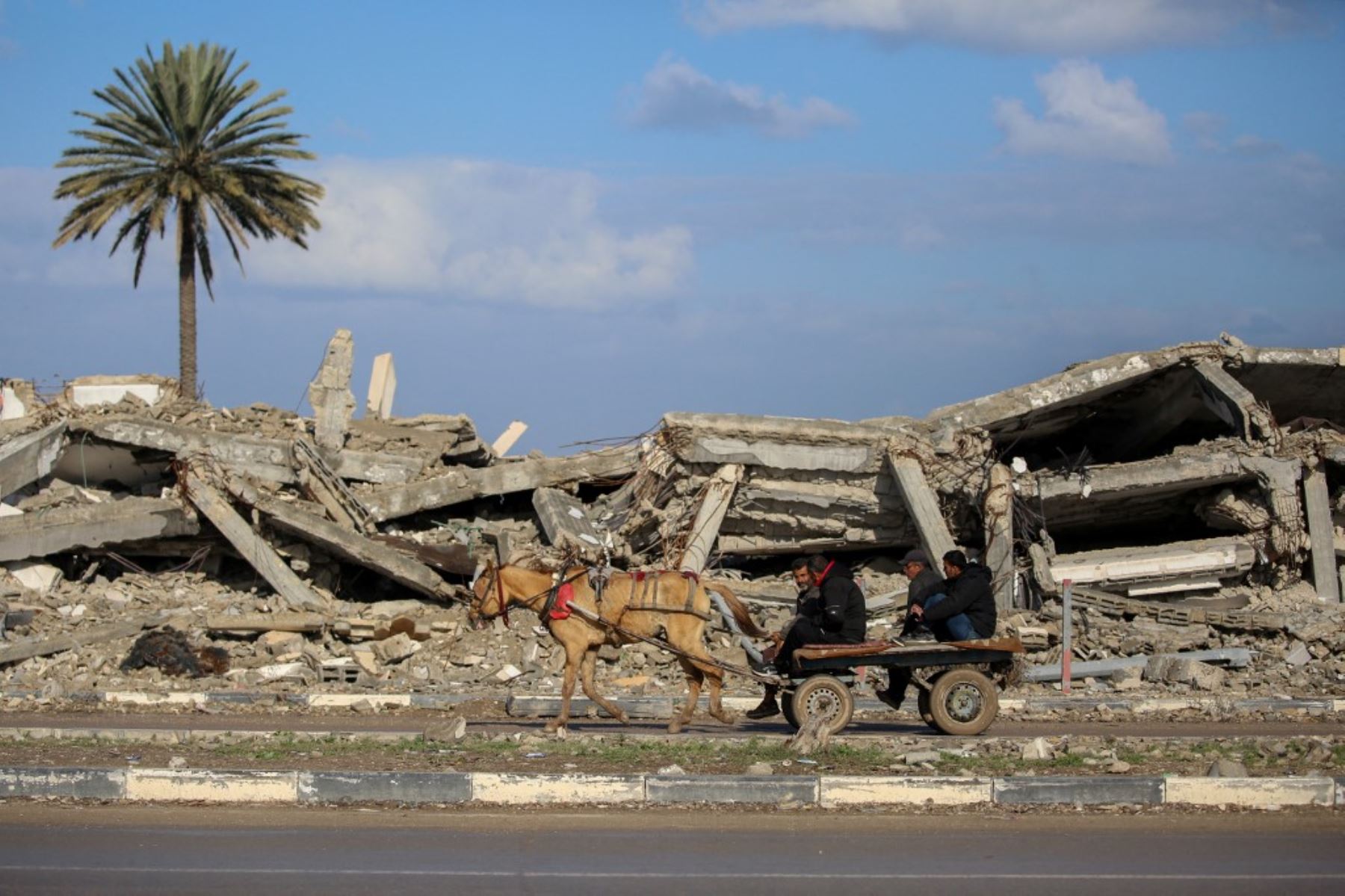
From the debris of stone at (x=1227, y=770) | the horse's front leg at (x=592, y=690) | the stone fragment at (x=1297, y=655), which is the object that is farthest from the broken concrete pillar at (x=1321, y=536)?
the horse's front leg at (x=592, y=690)

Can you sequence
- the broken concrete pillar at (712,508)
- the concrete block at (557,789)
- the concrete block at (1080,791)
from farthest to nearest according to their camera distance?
1. the broken concrete pillar at (712,508)
2. the concrete block at (557,789)
3. the concrete block at (1080,791)

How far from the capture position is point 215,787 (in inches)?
374

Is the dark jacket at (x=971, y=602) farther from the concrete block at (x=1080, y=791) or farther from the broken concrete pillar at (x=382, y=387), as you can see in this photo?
the broken concrete pillar at (x=382, y=387)

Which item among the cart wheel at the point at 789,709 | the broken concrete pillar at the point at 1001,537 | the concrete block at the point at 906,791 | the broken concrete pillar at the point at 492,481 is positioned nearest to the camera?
the concrete block at the point at 906,791

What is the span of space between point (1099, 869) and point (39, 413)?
20.3m

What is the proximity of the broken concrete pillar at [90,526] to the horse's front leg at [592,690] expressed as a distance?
10.4 metres

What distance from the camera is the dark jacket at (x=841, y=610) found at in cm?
1202

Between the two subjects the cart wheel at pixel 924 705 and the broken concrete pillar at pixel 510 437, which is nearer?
the cart wheel at pixel 924 705

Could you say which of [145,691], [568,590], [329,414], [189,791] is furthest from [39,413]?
[189,791]

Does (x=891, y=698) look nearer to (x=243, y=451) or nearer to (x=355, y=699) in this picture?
(x=355, y=699)

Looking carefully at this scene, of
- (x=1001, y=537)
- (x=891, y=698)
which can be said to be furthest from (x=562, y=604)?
(x=1001, y=537)

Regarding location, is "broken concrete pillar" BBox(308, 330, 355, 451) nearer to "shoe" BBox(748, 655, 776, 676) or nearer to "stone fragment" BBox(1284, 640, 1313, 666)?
"shoe" BBox(748, 655, 776, 676)

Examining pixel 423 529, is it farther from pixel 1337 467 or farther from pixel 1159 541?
pixel 1337 467

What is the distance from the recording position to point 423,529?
74.1 ft
